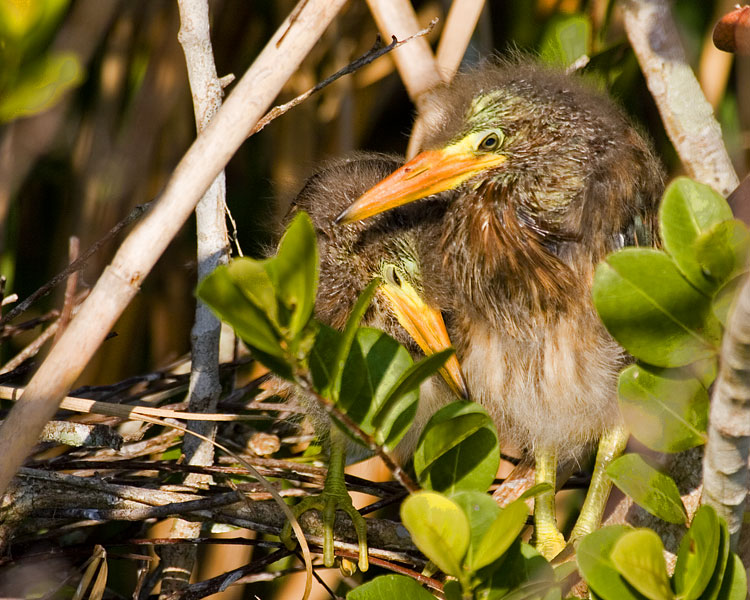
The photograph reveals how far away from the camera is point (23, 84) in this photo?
80 cm

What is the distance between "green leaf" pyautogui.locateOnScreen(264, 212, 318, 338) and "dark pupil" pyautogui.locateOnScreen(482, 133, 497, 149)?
689 mm

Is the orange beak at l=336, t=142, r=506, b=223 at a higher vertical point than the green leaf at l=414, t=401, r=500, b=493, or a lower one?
higher

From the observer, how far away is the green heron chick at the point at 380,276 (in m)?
1.34

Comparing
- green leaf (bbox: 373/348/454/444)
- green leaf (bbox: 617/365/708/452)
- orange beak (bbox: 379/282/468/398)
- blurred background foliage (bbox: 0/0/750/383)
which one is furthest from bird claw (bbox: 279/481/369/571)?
blurred background foliage (bbox: 0/0/750/383)

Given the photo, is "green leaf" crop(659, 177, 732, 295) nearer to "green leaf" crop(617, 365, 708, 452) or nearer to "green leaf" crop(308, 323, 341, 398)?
"green leaf" crop(617, 365, 708, 452)

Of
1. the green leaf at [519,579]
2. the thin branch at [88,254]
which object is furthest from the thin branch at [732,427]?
the thin branch at [88,254]

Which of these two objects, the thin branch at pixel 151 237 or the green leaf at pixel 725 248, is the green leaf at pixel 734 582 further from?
the thin branch at pixel 151 237

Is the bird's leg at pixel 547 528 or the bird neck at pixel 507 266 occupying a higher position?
the bird neck at pixel 507 266

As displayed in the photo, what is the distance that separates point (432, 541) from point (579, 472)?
1.17 meters

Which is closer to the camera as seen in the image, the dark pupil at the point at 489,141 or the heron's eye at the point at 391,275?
the dark pupil at the point at 489,141

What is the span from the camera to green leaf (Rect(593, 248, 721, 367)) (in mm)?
695

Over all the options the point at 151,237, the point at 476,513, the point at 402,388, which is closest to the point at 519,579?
the point at 476,513

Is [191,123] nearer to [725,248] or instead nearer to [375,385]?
[375,385]

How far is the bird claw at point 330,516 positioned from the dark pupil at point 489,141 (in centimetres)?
55
